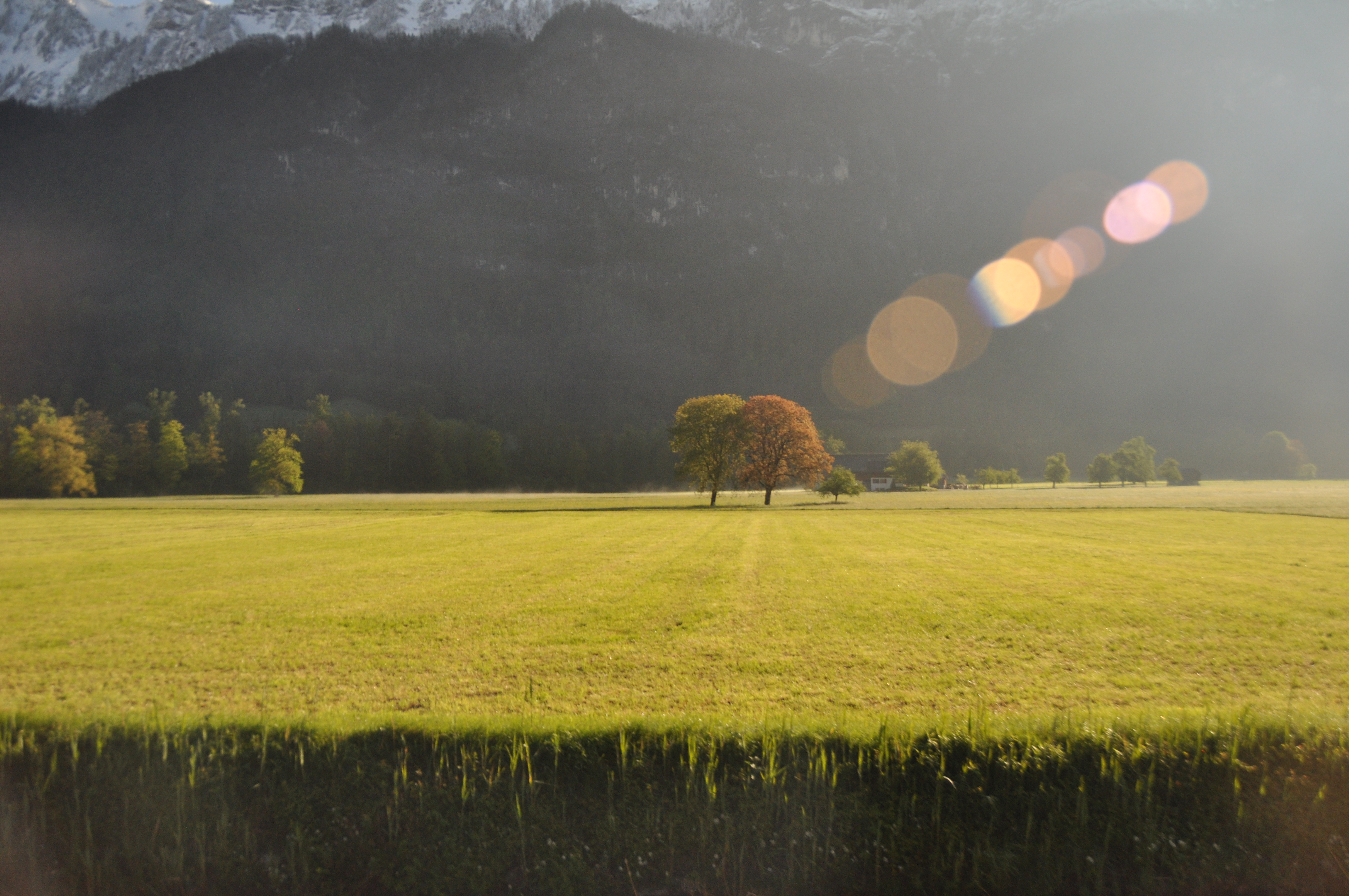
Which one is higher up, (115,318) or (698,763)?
(115,318)

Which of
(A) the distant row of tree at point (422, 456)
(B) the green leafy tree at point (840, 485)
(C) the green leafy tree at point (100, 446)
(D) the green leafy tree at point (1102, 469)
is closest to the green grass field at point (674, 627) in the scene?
(A) the distant row of tree at point (422, 456)

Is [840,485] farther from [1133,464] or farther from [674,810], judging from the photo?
[1133,464]

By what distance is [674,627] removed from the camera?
1258 centimetres

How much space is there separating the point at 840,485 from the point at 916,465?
4762cm

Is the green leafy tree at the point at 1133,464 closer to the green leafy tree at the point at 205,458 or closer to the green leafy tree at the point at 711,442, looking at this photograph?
the green leafy tree at the point at 711,442

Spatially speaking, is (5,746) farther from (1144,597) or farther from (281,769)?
(1144,597)

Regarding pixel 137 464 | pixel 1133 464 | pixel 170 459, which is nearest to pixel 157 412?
pixel 137 464

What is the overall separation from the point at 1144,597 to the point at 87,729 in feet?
69.8

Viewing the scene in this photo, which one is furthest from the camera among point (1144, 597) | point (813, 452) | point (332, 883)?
point (813, 452)

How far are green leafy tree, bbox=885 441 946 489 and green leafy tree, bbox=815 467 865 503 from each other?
42912 millimetres

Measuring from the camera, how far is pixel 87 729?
17.2 ft

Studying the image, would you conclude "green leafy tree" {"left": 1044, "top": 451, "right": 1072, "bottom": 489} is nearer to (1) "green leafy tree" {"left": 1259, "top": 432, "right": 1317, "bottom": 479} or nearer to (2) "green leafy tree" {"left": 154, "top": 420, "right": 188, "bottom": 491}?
(1) "green leafy tree" {"left": 1259, "top": 432, "right": 1317, "bottom": 479}

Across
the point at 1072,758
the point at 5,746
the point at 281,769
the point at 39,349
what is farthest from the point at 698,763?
the point at 39,349

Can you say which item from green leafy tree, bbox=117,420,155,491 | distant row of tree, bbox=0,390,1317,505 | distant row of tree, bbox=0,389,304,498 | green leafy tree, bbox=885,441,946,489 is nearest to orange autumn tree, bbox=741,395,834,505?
distant row of tree, bbox=0,390,1317,505
